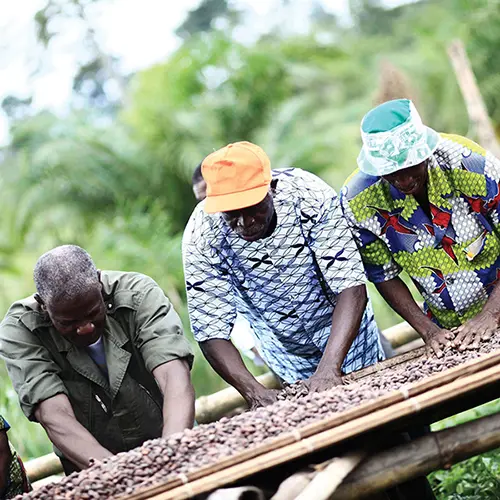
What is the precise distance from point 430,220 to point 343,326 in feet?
1.82

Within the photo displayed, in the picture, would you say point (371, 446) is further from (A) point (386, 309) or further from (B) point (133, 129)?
(B) point (133, 129)

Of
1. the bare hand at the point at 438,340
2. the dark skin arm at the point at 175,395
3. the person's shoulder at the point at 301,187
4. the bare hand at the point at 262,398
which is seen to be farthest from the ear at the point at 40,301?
the bare hand at the point at 438,340

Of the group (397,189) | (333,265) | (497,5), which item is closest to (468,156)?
(397,189)

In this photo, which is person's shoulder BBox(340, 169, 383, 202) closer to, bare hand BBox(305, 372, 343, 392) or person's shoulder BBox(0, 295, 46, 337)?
→ bare hand BBox(305, 372, 343, 392)

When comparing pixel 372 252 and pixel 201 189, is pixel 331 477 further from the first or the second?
pixel 201 189

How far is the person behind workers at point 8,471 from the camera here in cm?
306

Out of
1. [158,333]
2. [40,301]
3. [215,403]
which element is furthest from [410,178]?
[215,403]

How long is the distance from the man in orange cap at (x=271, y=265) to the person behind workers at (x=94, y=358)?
0.20 m

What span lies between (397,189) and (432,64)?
1062 centimetres

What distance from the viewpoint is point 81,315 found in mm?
2953

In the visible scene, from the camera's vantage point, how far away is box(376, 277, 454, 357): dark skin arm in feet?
10.6

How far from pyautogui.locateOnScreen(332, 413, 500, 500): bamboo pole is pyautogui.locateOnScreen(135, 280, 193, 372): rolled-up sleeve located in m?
0.92

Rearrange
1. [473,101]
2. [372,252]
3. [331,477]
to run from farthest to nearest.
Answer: [473,101]
[372,252]
[331,477]

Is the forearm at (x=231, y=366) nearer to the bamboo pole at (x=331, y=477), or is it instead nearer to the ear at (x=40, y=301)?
the ear at (x=40, y=301)
